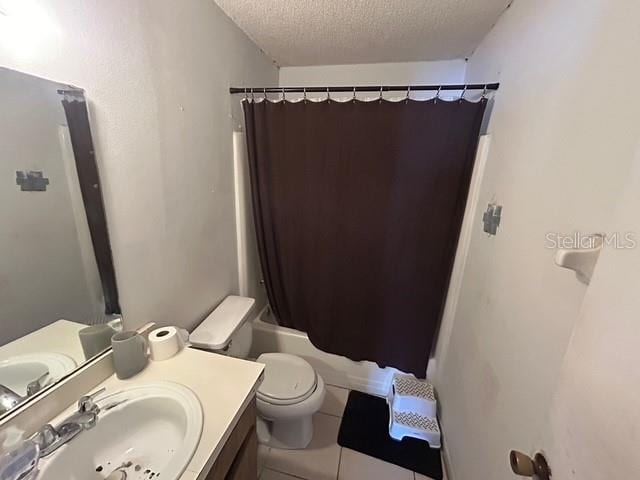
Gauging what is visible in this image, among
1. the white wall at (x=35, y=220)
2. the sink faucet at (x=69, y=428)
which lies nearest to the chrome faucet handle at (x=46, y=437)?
the sink faucet at (x=69, y=428)

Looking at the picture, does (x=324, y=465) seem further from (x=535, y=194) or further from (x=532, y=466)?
(x=535, y=194)

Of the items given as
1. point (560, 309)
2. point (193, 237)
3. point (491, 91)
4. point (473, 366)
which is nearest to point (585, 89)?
point (560, 309)

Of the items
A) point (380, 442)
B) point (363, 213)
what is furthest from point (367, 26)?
point (380, 442)

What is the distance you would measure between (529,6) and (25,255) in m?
1.88

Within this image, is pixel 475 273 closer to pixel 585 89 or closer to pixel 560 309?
pixel 560 309

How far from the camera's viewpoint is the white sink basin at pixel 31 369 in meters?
0.68

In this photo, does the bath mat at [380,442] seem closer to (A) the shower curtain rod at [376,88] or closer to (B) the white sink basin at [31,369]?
(B) the white sink basin at [31,369]

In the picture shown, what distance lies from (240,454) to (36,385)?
0.62 m

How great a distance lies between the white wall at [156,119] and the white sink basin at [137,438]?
315 millimetres

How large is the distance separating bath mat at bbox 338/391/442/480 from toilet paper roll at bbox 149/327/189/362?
114 cm

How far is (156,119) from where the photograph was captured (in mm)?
1054

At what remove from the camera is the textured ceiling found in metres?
1.27

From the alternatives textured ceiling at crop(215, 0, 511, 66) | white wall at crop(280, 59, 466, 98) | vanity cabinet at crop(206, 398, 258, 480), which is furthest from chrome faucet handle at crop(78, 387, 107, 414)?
white wall at crop(280, 59, 466, 98)

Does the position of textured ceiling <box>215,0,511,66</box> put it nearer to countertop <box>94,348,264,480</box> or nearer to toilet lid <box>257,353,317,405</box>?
countertop <box>94,348,264,480</box>
